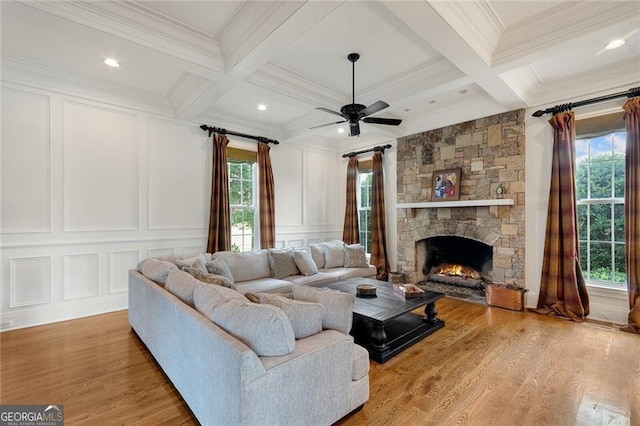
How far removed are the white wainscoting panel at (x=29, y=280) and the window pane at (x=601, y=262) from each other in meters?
6.90

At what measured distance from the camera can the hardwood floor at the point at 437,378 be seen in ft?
6.50

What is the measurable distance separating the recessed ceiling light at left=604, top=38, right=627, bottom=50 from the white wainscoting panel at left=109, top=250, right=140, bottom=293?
6.18m

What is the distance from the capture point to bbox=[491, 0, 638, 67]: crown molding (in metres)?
2.42

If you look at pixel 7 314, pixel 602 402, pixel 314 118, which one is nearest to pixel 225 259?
pixel 7 314

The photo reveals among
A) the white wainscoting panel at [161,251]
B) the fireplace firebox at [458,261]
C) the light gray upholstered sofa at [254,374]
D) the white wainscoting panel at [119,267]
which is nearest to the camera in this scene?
the light gray upholstered sofa at [254,374]

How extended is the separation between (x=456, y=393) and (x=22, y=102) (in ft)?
17.6

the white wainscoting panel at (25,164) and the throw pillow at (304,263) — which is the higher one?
the white wainscoting panel at (25,164)

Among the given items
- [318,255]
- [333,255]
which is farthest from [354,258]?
[318,255]

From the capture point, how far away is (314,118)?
16.7 ft

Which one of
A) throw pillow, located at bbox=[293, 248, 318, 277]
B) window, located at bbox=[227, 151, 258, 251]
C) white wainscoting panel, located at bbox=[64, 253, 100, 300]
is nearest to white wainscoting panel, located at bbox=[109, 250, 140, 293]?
white wainscoting panel, located at bbox=[64, 253, 100, 300]

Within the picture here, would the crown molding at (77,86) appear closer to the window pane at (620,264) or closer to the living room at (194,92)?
the living room at (194,92)

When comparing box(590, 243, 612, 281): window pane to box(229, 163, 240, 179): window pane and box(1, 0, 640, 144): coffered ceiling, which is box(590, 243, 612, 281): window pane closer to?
box(1, 0, 640, 144): coffered ceiling

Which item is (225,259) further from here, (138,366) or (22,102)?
(22,102)

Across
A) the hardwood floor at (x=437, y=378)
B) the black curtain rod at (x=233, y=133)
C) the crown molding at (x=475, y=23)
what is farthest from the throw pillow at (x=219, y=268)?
the crown molding at (x=475, y=23)
